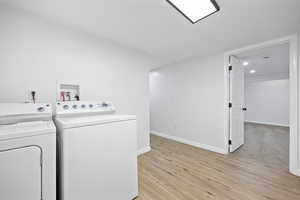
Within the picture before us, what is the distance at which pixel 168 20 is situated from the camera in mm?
1524

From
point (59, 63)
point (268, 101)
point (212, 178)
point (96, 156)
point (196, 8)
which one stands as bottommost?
point (212, 178)

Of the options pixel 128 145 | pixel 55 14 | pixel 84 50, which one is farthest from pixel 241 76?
pixel 55 14

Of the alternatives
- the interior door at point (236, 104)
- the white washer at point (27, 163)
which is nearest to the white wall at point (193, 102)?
the interior door at point (236, 104)

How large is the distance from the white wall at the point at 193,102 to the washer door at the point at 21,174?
110 inches

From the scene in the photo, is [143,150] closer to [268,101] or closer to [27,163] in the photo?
[27,163]

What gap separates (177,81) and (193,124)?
1.20 m

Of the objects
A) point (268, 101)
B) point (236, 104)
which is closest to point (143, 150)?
point (236, 104)

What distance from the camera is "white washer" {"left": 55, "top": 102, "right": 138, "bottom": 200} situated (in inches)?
37.5

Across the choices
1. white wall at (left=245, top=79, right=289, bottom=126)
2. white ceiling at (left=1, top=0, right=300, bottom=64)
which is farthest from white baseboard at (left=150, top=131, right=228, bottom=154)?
white wall at (left=245, top=79, right=289, bottom=126)

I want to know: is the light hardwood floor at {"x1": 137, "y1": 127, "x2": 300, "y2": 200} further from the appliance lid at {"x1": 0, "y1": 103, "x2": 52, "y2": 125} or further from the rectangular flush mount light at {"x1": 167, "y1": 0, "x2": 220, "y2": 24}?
the rectangular flush mount light at {"x1": 167, "y1": 0, "x2": 220, "y2": 24}

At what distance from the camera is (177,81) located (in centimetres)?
334

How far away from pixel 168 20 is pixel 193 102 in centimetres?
199

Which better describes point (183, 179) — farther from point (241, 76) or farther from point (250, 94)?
point (250, 94)

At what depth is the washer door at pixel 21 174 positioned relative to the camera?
0.75 m
